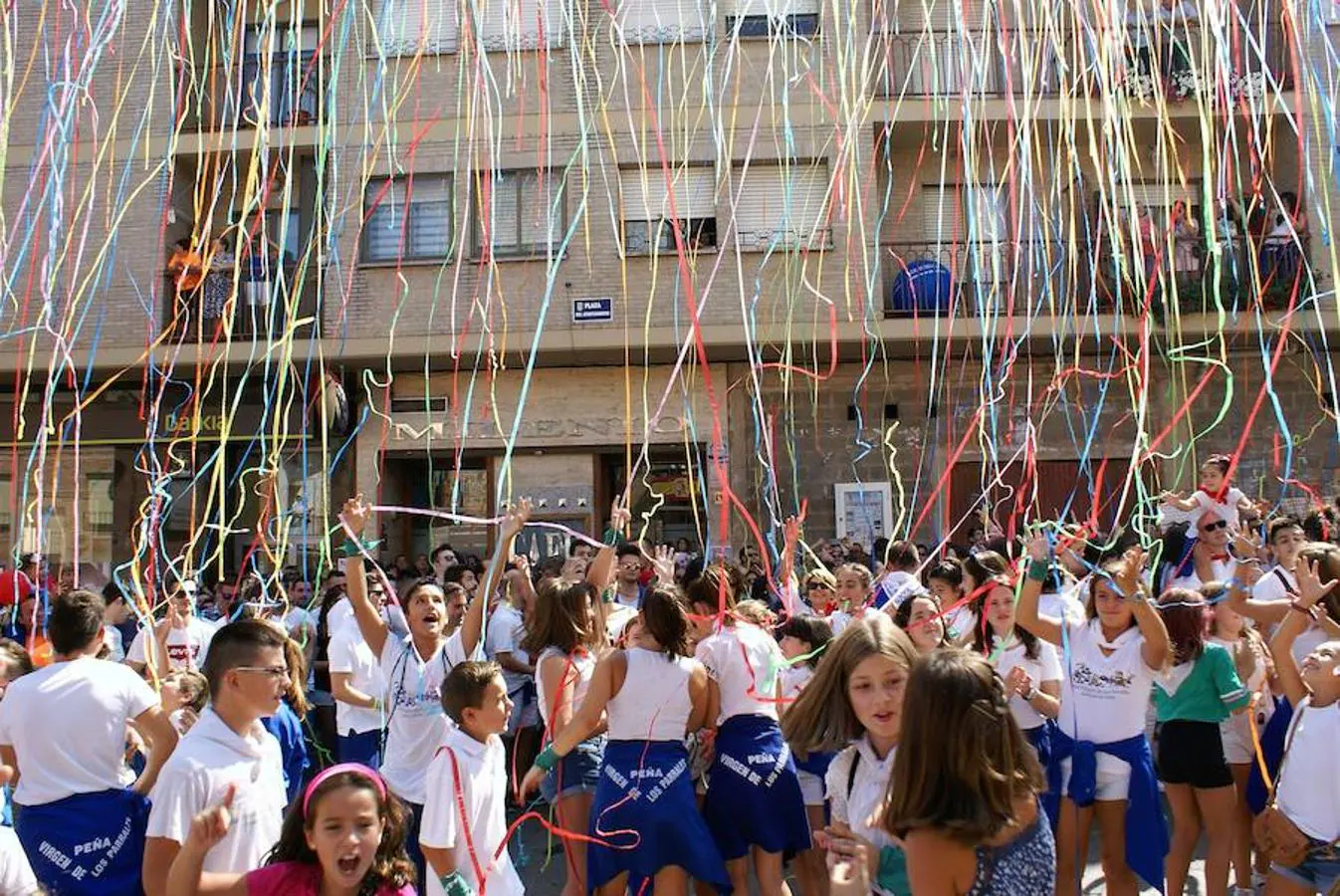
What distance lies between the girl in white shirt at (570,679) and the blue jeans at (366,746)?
0.84 metres

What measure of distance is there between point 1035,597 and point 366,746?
9.63 feet

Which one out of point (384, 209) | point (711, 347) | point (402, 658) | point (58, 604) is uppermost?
point (384, 209)

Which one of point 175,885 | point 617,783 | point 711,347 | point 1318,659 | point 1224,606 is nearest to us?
point 175,885

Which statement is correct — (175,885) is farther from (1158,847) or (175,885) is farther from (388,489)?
(388,489)

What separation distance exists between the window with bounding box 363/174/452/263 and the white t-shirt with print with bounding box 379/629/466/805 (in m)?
9.49

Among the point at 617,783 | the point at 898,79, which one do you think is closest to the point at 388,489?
the point at 898,79

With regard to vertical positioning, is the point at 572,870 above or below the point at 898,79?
below

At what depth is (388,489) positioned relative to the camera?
14.2m

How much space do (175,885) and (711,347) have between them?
10840mm

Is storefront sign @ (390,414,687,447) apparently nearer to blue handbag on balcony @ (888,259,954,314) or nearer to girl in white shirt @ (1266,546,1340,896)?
blue handbag on balcony @ (888,259,954,314)

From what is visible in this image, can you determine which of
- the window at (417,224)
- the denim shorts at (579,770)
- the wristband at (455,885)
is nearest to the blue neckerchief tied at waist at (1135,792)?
the denim shorts at (579,770)

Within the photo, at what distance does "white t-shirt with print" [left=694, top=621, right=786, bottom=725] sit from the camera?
4.84 metres

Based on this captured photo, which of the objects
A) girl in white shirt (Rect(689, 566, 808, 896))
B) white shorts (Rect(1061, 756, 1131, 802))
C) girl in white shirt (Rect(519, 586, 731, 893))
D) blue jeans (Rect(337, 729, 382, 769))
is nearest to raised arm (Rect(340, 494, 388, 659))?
blue jeans (Rect(337, 729, 382, 769))

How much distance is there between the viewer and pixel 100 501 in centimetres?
1488
